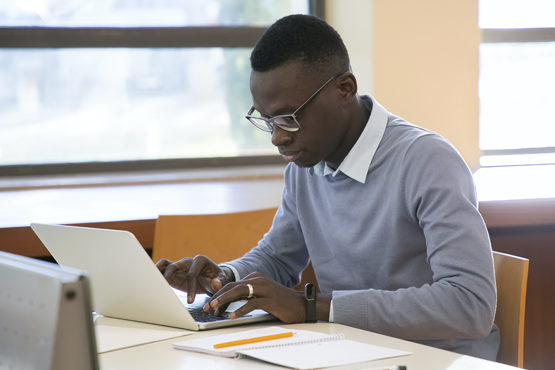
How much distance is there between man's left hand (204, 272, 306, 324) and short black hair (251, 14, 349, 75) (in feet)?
1.40

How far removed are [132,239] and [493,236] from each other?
144 cm

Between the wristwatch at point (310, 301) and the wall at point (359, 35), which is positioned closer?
the wristwatch at point (310, 301)

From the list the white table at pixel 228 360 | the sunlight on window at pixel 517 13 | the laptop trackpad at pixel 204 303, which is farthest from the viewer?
the sunlight on window at pixel 517 13

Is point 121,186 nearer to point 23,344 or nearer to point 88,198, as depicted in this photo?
point 88,198

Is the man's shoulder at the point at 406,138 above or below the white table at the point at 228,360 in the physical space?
above

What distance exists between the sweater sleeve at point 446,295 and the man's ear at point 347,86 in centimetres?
29

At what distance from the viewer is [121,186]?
2.66 m

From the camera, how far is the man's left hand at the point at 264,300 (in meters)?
0.99

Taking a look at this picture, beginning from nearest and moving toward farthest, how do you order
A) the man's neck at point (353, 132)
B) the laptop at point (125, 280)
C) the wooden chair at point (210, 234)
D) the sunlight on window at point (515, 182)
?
the laptop at point (125, 280) → the man's neck at point (353, 132) → the wooden chair at point (210, 234) → the sunlight on window at point (515, 182)

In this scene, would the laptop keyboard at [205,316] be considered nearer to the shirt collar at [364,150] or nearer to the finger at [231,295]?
the finger at [231,295]

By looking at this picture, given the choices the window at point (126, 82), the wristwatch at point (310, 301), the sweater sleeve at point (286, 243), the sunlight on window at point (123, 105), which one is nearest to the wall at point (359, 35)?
the window at point (126, 82)

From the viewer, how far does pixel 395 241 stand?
46.9 inches

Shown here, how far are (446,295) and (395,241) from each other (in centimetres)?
20

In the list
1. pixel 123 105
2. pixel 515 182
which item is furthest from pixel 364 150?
pixel 123 105
